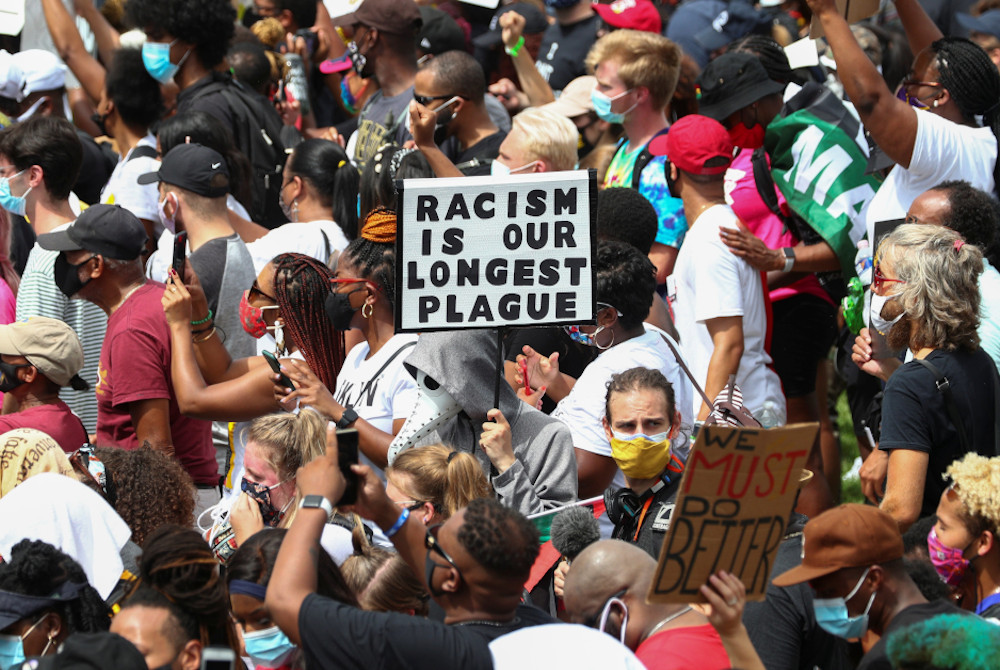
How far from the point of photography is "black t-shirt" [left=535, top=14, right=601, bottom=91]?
9.73 m

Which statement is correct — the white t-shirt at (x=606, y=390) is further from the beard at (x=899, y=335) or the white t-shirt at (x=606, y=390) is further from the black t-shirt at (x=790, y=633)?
the black t-shirt at (x=790, y=633)

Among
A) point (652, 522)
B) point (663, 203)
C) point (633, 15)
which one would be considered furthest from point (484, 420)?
point (633, 15)

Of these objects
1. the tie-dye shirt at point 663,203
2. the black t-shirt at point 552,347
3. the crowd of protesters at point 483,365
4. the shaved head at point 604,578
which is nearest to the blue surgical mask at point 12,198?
the crowd of protesters at point 483,365

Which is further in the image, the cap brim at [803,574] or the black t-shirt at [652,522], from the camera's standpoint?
the black t-shirt at [652,522]

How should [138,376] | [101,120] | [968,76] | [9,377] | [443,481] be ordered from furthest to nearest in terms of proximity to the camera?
[101,120], [968,76], [138,376], [9,377], [443,481]

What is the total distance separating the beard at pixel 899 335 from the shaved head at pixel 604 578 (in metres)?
1.67

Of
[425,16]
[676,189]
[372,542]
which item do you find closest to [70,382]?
[372,542]

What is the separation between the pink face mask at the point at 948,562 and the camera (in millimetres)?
4055

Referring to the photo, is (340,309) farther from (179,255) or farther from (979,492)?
(979,492)

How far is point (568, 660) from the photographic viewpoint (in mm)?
2990

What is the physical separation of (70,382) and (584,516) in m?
2.57

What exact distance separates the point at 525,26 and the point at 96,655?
7868 millimetres

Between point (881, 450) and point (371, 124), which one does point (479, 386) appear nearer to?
point (881, 450)

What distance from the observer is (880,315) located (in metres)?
4.73
